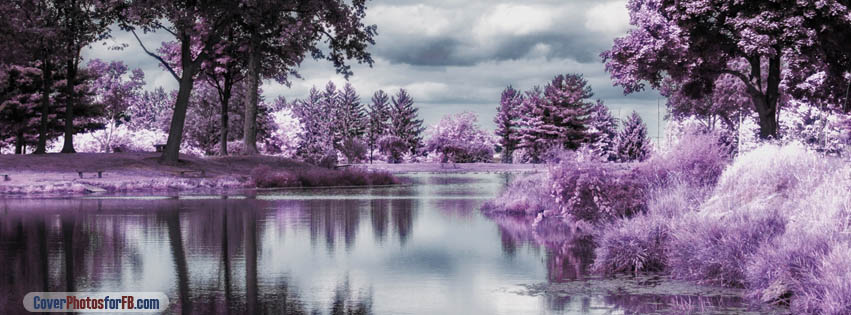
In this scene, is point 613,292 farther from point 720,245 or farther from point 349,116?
point 349,116

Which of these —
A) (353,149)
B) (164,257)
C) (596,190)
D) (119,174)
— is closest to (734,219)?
(596,190)

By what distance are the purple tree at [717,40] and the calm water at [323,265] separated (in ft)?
59.8

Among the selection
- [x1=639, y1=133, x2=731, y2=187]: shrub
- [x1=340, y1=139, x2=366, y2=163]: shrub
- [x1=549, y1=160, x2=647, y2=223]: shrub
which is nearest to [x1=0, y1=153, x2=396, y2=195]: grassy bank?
[x1=549, y1=160, x2=647, y2=223]: shrub

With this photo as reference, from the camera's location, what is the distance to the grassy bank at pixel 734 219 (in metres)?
10.2

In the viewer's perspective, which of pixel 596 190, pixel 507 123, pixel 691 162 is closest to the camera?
pixel 691 162

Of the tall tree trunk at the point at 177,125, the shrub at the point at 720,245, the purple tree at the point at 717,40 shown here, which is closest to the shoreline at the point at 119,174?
the tall tree trunk at the point at 177,125

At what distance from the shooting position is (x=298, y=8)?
4547 centimetres

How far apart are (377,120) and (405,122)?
6.37 m

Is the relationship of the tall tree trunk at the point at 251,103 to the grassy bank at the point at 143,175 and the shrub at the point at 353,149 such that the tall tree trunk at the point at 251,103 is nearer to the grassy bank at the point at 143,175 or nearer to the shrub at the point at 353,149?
the grassy bank at the point at 143,175

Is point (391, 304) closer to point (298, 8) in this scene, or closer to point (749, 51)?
point (749, 51)

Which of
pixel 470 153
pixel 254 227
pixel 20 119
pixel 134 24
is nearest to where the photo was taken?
pixel 254 227

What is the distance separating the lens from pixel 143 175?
39906 mm

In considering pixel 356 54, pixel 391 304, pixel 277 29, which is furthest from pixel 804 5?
pixel 391 304

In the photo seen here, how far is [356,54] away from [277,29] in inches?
179
